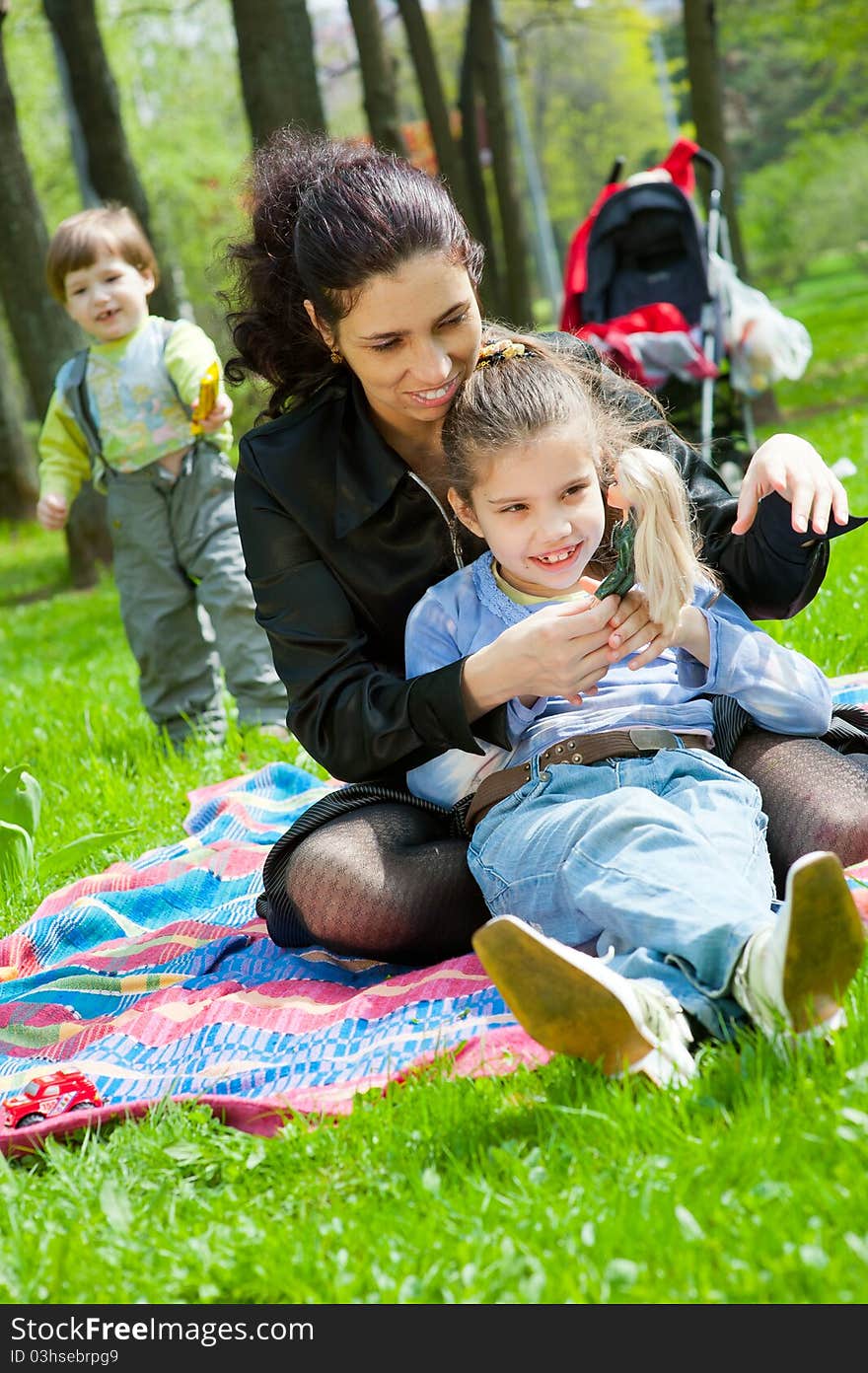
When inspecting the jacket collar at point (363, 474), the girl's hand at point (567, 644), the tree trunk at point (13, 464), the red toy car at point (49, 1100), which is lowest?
the tree trunk at point (13, 464)

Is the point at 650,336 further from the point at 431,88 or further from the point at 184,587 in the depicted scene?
the point at 431,88

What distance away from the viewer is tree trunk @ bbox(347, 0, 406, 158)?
10.6 metres

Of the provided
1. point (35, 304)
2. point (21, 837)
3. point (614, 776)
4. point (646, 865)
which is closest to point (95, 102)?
point (35, 304)

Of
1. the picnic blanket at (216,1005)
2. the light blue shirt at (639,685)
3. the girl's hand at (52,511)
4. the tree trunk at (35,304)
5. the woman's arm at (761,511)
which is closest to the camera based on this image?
the picnic blanket at (216,1005)

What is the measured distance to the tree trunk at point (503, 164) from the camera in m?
13.9

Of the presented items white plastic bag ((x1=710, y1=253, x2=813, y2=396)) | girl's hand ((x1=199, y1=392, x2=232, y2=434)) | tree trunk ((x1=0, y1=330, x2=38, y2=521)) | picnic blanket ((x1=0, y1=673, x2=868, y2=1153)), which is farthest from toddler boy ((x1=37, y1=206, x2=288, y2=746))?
tree trunk ((x1=0, y1=330, x2=38, y2=521))

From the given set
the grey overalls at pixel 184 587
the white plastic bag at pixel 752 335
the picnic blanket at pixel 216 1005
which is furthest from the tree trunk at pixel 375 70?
the picnic blanket at pixel 216 1005

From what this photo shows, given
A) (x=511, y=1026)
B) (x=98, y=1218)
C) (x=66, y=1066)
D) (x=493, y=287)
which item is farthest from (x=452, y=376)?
(x=493, y=287)

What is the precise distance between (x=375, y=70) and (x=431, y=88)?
237 centimetres

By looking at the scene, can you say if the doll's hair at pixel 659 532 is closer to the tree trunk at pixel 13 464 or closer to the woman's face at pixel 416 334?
the woman's face at pixel 416 334

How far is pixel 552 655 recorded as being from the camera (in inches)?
103

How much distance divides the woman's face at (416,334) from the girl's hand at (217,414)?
2108 mm
